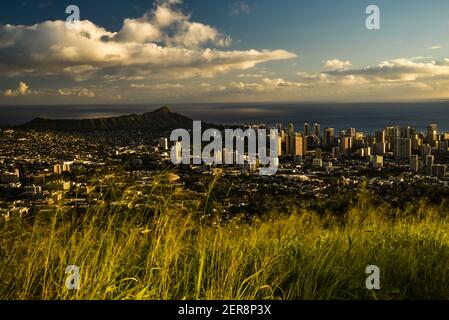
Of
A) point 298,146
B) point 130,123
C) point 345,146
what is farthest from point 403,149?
point 130,123

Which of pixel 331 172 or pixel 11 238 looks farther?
pixel 331 172

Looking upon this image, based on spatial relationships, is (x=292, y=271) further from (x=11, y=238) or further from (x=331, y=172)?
(x=331, y=172)

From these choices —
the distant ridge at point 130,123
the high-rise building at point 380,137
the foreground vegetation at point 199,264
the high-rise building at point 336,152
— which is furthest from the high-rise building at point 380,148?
the foreground vegetation at point 199,264

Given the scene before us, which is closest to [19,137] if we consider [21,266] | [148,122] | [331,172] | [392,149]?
[148,122]

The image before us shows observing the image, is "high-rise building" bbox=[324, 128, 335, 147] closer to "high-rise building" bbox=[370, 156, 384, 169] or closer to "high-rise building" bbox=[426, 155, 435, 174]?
"high-rise building" bbox=[370, 156, 384, 169]

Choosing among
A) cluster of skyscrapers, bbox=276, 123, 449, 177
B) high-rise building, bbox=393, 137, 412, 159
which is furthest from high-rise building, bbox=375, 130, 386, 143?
high-rise building, bbox=393, 137, 412, 159
